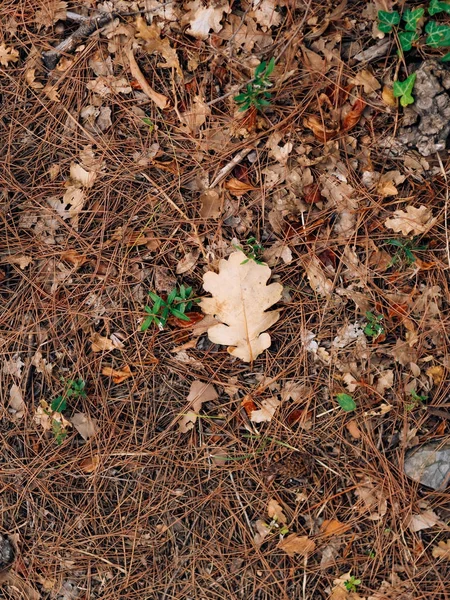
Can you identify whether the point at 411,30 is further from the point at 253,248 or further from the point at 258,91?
the point at 253,248

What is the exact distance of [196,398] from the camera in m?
2.79

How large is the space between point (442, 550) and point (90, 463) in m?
1.83

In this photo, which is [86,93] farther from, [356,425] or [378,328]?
[356,425]

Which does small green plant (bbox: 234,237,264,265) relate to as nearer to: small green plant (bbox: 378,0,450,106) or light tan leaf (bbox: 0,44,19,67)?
small green plant (bbox: 378,0,450,106)

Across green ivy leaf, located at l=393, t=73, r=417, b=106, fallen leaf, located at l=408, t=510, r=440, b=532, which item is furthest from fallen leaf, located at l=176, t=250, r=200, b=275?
fallen leaf, located at l=408, t=510, r=440, b=532

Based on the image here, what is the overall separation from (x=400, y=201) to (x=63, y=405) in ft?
6.66

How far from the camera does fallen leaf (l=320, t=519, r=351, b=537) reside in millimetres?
2695

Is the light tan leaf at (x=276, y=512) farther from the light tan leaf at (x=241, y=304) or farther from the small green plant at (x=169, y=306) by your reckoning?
the small green plant at (x=169, y=306)

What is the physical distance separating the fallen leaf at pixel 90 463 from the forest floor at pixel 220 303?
0.05 ft

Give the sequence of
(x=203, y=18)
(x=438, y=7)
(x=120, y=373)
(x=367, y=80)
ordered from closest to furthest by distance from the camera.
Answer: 1. (x=438, y=7)
2. (x=367, y=80)
3. (x=203, y=18)
4. (x=120, y=373)

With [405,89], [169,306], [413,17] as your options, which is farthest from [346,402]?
[413,17]

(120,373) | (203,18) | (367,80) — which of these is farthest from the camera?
(120,373)

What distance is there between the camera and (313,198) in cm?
271

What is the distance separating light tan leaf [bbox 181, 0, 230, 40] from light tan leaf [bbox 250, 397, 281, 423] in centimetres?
189
